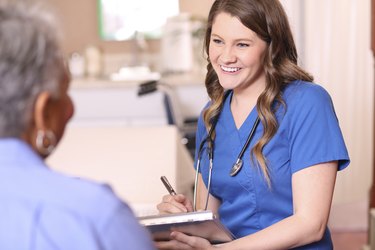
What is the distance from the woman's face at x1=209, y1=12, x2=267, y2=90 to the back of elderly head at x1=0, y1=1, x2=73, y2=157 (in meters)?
0.62

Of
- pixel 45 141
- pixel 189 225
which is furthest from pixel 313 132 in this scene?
pixel 45 141

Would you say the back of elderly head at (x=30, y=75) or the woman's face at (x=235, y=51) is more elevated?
the back of elderly head at (x=30, y=75)

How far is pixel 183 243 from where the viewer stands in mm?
1275

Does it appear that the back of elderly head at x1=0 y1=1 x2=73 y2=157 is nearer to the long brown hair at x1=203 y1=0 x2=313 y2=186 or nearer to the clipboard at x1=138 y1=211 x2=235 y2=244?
the clipboard at x1=138 y1=211 x2=235 y2=244

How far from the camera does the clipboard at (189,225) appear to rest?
1.17 metres

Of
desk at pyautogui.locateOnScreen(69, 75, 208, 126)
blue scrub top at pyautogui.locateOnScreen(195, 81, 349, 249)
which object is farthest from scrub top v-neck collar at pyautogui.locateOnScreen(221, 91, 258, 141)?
desk at pyautogui.locateOnScreen(69, 75, 208, 126)

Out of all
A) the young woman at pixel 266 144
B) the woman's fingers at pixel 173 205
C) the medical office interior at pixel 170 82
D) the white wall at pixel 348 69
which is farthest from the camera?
the white wall at pixel 348 69

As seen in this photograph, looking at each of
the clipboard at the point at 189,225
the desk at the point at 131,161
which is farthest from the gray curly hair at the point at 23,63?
the desk at the point at 131,161

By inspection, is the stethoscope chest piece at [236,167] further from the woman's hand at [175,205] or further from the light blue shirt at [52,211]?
the light blue shirt at [52,211]

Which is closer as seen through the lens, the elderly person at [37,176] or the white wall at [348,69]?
the elderly person at [37,176]

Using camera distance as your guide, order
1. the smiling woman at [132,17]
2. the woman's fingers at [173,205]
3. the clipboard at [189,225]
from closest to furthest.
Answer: the clipboard at [189,225]
the woman's fingers at [173,205]
the smiling woman at [132,17]

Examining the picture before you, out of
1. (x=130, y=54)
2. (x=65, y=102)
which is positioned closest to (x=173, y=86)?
(x=130, y=54)

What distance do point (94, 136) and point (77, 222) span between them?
1849mm

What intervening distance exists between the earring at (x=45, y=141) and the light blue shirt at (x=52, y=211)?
0.03m
